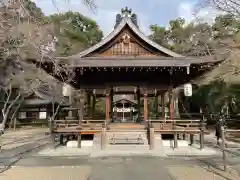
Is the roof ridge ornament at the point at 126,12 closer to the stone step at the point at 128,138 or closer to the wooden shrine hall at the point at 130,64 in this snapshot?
the wooden shrine hall at the point at 130,64

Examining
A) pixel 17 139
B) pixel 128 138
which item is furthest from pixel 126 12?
pixel 17 139

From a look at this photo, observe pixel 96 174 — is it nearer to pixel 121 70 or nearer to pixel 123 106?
pixel 121 70

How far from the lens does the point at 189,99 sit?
4225 cm

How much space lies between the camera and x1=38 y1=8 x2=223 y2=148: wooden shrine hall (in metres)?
16.3

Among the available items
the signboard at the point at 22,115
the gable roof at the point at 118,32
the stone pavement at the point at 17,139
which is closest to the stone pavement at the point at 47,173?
the gable roof at the point at 118,32

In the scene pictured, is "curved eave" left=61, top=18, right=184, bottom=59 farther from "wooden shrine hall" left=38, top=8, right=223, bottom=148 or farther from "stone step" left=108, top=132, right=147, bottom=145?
"stone step" left=108, top=132, right=147, bottom=145

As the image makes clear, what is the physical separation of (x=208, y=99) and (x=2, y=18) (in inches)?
1309

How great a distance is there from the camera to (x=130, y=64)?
16.1 m

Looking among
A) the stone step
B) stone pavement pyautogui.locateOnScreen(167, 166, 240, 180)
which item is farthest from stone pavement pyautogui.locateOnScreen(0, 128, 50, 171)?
stone pavement pyautogui.locateOnScreen(167, 166, 240, 180)

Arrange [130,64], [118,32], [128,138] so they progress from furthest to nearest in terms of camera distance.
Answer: [118,32]
[130,64]
[128,138]

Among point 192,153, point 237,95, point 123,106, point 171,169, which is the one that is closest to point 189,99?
point 123,106

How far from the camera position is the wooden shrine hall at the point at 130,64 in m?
16.3

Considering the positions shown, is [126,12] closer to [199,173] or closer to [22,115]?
[199,173]

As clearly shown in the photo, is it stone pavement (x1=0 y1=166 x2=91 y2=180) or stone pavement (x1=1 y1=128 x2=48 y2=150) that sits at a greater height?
stone pavement (x1=1 y1=128 x2=48 y2=150)
